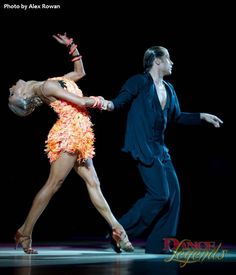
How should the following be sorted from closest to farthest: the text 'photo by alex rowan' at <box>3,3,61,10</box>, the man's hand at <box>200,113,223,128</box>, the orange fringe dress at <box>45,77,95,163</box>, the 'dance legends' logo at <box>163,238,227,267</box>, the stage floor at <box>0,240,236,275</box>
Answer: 1. the stage floor at <box>0,240,236,275</box>
2. the 'dance legends' logo at <box>163,238,227,267</box>
3. the orange fringe dress at <box>45,77,95,163</box>
4. the man's hand at <box>200,113,223,128</box>
5. the text 'photo by alex rowan' at <box>3,3,61,10</box>

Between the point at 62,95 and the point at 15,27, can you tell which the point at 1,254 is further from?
the point at 15,27

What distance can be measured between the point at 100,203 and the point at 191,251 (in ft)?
2.27

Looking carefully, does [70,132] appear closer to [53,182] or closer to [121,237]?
[53,182]

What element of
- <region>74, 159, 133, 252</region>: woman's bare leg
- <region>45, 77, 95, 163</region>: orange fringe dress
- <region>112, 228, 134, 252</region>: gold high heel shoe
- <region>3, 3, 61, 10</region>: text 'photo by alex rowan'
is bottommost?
<region>112, 228, 134, 252</region>: gold high heel shoe

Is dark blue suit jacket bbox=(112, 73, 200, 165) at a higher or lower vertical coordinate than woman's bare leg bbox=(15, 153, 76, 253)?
higher

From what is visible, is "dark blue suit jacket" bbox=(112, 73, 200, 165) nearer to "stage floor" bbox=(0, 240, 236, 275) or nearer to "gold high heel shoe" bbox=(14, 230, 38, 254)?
"stage floor" bbox=(0, 240, 236, 275)

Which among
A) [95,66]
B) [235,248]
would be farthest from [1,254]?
[95,66]

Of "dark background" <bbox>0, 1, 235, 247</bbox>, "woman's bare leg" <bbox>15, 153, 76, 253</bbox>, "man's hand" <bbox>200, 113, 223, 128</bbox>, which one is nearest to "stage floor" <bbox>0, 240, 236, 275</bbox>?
"woman's bare leg" <bbox>15, 153, 76, 253</bbox>

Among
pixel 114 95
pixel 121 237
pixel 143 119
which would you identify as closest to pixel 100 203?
pixel 121 237

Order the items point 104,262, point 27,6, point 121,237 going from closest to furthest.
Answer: point 104,262, point 121,237, point 27,6

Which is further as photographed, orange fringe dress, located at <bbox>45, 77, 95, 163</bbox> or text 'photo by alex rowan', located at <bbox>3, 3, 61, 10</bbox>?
text 'photo by alex rowan', located at <bbox>3, 3, 61, 10</bbox>

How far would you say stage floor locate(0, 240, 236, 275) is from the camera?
3.24m

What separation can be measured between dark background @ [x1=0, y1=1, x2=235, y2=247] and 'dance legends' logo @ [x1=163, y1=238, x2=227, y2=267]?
97cm

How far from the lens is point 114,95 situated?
5887 millimetres
